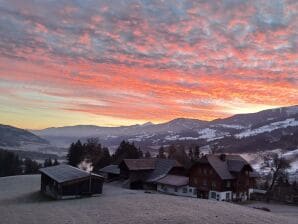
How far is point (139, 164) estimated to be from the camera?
77.7 meters

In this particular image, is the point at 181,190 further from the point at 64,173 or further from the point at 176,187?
the point at 64,173

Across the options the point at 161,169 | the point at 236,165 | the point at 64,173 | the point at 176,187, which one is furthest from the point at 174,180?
the point at 64,173

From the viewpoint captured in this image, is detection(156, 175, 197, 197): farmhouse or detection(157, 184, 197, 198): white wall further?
detection(157, 184, 197, 198): white wall

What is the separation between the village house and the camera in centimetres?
6812

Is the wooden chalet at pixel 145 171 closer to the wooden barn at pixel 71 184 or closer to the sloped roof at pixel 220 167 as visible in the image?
the sloped roof at pixel 220 167

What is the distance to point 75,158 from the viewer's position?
107 meters

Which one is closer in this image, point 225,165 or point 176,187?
point 176,187

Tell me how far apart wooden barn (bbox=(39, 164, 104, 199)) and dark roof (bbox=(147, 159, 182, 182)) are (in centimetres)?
2005

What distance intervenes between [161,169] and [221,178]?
15.5 m

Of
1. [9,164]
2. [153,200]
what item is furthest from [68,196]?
[9,164]

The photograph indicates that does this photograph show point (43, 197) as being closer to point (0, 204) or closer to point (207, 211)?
point (0, 204)

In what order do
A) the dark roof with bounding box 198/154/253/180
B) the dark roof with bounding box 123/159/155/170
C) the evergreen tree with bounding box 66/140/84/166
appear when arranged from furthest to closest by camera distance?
the evergreen tree with bounding box 66/140/84/166 < the dark roof with bounding box 123/159/155/170 < the dark roof with bounding box 198/154/253/180

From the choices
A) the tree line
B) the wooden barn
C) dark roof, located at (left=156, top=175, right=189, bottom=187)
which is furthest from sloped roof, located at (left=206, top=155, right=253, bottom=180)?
the tree line

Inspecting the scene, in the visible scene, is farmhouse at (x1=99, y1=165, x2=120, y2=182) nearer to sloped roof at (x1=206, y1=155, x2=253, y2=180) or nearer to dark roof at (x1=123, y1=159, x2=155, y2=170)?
dark roof at (x1=123, y1=159, x2=155, y2=170)
